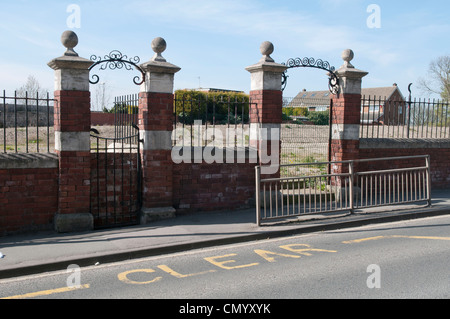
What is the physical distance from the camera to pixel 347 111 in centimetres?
1025

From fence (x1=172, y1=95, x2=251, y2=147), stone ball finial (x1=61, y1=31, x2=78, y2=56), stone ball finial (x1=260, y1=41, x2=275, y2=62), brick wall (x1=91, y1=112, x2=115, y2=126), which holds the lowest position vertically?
fence (x1=172, y1=95, x2=251, y2=147)

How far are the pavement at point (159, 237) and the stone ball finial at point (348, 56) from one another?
359 centimetres

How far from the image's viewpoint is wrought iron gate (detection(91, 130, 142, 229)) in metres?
8.03

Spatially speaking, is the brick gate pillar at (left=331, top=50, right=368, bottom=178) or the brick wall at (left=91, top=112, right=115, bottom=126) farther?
the brick wall at (left=91, top=112, right=115, bottom=126)

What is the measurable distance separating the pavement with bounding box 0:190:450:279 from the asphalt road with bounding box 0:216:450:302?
189 mm

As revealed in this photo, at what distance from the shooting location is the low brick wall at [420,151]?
35.4ft

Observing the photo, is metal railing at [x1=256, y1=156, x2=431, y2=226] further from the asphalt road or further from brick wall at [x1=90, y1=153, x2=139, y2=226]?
brick wall at [x1=90, y1=153, x2=139, y2=226]

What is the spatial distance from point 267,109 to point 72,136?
4.09 m

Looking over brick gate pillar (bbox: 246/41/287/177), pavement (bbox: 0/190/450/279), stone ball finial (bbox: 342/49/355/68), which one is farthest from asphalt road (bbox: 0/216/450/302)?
stone ball finial (bbox: 342/49/355/68)

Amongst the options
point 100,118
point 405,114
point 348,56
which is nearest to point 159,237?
point 348,56

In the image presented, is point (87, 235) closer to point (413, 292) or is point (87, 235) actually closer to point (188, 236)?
point (188, 236)

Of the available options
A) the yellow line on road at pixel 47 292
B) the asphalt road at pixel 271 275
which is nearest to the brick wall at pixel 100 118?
the asphalt road at pixel 271 275
